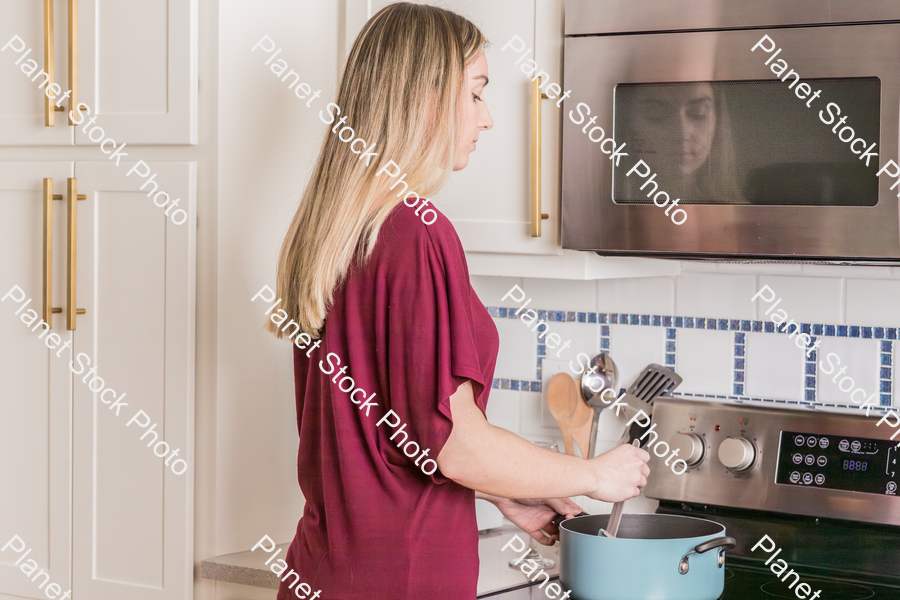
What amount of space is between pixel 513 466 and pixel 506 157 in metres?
0.64

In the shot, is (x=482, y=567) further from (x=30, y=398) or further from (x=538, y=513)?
(x=30, y=398)

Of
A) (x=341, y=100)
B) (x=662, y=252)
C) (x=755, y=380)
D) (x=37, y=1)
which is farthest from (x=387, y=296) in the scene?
(x=37, y=1)

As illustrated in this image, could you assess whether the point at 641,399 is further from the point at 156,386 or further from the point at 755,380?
the point at 156,386

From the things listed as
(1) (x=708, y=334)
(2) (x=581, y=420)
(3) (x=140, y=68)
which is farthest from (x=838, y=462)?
(3) (x=140, y=68)

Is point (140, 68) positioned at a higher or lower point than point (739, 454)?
higher

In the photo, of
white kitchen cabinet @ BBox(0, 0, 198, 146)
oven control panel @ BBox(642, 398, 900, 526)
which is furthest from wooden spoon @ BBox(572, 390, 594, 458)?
white kitchen cabinet @ BBox(0, 0, 198, 146)

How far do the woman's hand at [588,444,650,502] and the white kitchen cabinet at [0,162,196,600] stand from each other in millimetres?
845

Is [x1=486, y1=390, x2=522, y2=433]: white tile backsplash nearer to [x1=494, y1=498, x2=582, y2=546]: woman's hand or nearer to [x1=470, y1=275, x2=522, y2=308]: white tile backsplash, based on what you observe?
[x1=470, y1=275, x2=522, y2=308]: white tile backsplash

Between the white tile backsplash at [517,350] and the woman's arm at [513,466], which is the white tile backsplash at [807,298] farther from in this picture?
the woman's arm at [513,466]

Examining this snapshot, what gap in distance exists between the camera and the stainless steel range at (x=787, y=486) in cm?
143

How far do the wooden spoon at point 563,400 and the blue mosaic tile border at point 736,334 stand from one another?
0.06 m

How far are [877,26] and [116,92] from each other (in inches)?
51.0

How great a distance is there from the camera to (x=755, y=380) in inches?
65.9

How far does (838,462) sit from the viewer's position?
5.04 feet
